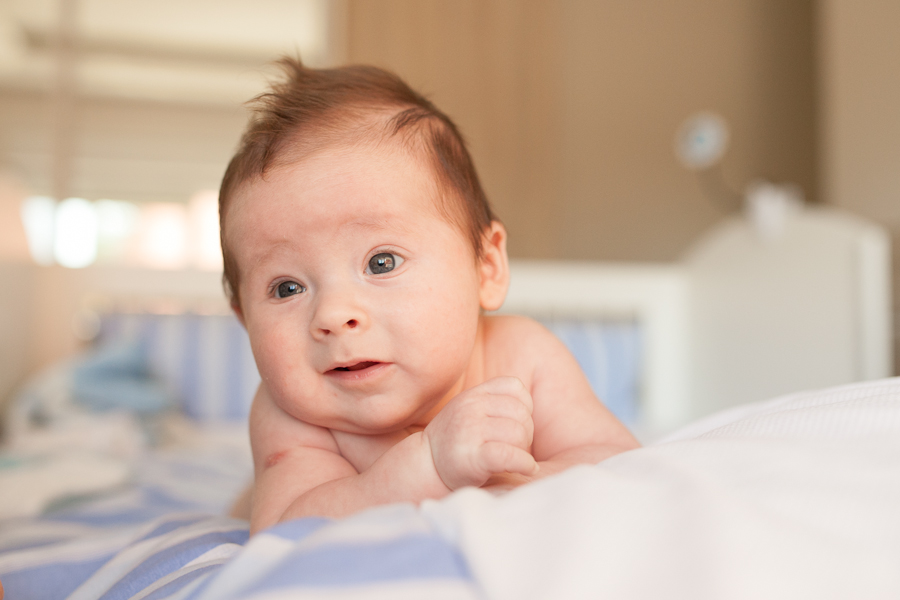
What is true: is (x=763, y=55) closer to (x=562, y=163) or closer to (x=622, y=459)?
(x=562, y=163)

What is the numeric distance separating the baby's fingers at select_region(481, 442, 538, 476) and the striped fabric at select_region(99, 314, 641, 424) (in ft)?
5.17

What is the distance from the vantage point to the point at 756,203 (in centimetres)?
175

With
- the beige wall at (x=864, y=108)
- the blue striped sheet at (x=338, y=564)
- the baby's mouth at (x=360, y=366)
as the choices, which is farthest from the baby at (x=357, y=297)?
the beige wall at (x=864, y=108)

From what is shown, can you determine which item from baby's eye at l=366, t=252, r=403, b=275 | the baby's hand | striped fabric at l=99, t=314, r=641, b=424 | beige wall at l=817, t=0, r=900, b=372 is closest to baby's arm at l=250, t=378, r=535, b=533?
the baby's hand

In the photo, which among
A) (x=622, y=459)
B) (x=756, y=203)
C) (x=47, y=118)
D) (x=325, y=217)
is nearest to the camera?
(x=622, y=459)

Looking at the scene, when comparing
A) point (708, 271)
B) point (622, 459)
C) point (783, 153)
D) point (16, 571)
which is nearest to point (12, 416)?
point (16, 571)

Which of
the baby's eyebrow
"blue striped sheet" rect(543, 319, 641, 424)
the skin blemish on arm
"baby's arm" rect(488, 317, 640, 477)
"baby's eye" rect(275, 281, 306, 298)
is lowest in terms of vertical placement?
"blue striped sheet" rect(543, 319, 641, 424)

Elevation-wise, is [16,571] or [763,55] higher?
[763,55]

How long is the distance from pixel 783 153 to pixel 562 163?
0.93 metres

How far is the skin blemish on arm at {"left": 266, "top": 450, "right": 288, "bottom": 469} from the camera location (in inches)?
21.9

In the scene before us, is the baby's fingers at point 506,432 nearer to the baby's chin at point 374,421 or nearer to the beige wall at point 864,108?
the baby's chin at point 374,421

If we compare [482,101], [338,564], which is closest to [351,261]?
[338,564]

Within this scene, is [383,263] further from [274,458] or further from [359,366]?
[274,458]

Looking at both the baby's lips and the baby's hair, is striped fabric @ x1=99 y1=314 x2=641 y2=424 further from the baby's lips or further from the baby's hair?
the baby's lips
